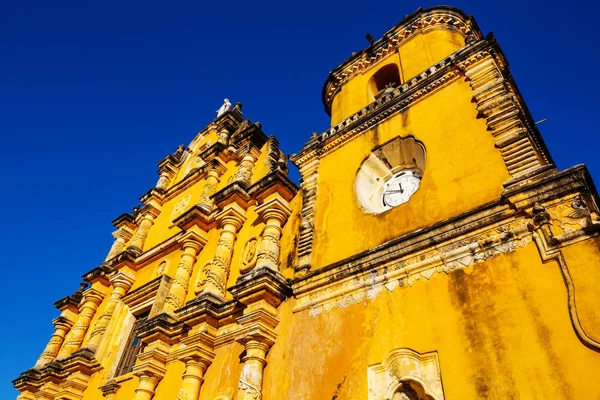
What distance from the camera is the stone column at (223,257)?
8.30 m

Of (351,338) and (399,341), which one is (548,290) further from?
(351,338)

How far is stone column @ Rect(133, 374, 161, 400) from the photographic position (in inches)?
307

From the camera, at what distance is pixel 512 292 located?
4562 mm

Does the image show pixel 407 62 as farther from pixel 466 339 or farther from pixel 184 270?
pixel 184 270

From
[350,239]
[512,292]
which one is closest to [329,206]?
[350,239]

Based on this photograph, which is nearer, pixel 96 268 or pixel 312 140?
pixel 312 140

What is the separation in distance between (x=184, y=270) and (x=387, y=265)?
210 inches

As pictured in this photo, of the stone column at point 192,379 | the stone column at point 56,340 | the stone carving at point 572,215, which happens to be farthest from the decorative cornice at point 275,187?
the stone column at point 56,340

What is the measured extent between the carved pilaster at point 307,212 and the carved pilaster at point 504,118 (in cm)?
330

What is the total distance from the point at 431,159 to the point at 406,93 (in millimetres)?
1804

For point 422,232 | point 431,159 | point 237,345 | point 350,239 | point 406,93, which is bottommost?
point 237,345

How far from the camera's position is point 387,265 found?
5.89 meters

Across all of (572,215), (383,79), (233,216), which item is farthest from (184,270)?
(572,215)

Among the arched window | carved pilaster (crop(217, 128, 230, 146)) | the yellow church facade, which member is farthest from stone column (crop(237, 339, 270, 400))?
carved pilaster (crop(217, 128, 230, 146))
